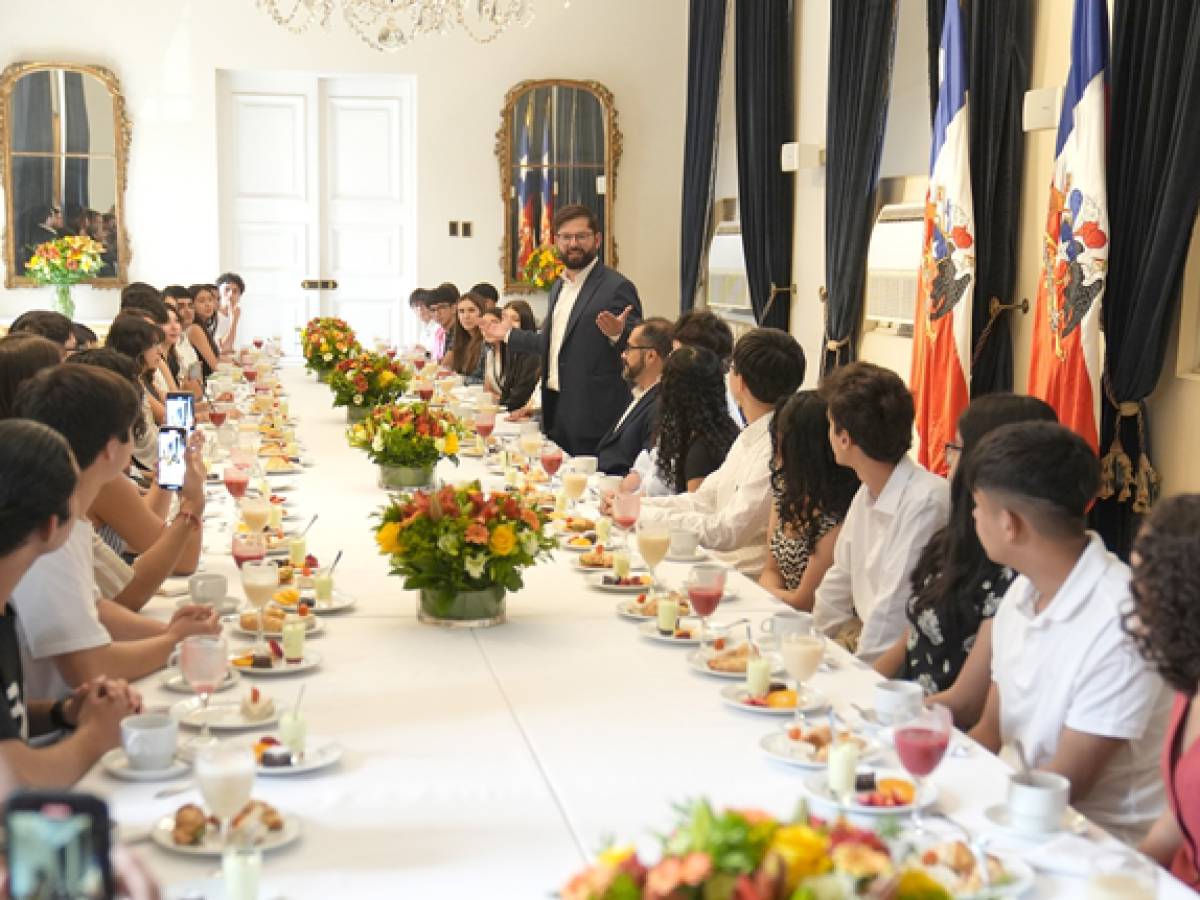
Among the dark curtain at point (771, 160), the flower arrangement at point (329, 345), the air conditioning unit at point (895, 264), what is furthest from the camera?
the dark curtain at point (771, 160)

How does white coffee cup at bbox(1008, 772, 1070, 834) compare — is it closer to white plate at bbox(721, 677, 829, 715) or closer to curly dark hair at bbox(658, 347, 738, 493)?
white plate at bbox(721, 677, 829, 715)

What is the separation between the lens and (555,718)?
7.97 ft

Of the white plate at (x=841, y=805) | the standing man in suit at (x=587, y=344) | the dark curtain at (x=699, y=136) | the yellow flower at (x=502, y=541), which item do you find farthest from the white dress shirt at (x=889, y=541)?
the dark curtain at (x=699, y=136)

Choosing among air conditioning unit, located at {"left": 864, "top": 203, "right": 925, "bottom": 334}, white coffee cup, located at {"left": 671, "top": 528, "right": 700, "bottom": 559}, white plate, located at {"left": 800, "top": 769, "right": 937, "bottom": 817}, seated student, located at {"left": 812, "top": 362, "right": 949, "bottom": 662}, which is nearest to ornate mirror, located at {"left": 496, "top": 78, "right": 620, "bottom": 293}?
air conditioning unit, located at {"left": 864, "top": 203, "right": 925, "bottom": 334}

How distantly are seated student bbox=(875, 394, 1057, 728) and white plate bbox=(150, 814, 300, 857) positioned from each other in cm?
134

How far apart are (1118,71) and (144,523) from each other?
353 cm

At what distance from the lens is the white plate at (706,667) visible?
8.74 ft

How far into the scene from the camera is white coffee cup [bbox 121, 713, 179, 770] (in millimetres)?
2082

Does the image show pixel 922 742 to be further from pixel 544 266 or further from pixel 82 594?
Result: pixel 544 266

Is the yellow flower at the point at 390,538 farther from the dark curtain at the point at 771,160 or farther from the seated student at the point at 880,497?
the dark curtain at the point at 771,160

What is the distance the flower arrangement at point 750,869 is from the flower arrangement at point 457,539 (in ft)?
5.47

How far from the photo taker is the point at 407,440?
14.9ft

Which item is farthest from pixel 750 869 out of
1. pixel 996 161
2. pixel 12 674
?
pixel 996 161

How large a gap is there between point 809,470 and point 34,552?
2198 millimetres
